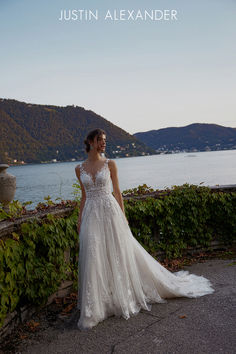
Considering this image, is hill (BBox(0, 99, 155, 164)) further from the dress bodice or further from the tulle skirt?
the tulle skirt

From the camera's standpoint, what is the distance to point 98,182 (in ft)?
13.3

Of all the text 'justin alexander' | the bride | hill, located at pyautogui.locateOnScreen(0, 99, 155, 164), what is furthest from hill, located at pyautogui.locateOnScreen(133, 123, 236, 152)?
the bride

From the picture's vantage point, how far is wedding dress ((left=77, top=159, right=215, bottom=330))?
12.1ft

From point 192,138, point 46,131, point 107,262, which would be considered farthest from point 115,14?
point 192,138

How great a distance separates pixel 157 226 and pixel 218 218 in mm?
1379

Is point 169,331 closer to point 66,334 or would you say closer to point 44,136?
point 66,334

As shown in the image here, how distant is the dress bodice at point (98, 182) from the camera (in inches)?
159

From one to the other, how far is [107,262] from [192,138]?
524ft

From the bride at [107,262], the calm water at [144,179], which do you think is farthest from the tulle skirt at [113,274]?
the calm water at [144,179]

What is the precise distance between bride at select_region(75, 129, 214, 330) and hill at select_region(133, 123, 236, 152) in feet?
505

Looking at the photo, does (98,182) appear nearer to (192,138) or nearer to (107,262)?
(107,262)

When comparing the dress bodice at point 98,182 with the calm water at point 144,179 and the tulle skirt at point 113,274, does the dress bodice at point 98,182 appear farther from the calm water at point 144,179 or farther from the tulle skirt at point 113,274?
the calm water at point 144,179

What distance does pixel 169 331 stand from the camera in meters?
3.24

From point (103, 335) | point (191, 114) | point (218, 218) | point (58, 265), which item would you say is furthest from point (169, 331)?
point (191, 114)
